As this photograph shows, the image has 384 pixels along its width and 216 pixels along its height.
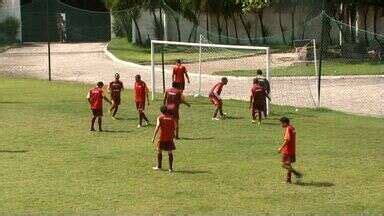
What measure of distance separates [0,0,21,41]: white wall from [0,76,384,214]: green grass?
29.3 m

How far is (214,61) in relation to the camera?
38.1 meters

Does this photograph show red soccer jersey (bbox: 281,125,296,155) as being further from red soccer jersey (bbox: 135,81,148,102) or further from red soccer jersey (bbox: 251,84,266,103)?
red soccer jersey (bbox: 135,81,148,102)

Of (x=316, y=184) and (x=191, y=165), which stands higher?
(x=191, y=165)

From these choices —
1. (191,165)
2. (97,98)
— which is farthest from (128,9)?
(191,165)

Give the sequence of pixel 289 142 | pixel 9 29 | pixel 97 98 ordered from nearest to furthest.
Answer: pixel 289 142
pixel 97 98
pixel 9 29

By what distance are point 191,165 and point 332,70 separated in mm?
23306

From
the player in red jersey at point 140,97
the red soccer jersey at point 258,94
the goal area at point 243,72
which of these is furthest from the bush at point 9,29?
the red soccer jersey at point 258,94

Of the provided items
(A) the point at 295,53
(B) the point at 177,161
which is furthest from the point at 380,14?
(B) the point at 177,161

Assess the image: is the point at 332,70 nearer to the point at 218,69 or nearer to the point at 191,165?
the point at 218,69

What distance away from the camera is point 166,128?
1553 centimetres

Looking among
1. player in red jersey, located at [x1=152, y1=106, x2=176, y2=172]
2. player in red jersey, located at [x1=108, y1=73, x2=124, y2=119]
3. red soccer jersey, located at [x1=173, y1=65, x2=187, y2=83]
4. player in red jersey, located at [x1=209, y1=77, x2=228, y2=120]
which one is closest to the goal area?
red soccer jersey, located at [x1=173, y1=65, x2=187, y2=83]

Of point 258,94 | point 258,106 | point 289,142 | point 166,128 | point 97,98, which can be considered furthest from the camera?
point 258,106

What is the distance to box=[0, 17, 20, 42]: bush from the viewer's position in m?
52.3

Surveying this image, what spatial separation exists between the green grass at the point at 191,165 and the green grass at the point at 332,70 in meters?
11.2
